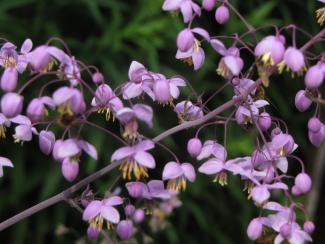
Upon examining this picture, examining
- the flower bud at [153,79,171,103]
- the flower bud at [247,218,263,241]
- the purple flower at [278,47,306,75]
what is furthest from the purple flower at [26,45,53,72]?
the flower bud at [247,218,263,241]

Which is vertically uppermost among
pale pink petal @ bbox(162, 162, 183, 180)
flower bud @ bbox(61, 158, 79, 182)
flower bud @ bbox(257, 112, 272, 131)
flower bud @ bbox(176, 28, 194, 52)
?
flower bud @ bbox(176, 28, 194, 52)

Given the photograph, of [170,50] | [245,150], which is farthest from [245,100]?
[170,50]

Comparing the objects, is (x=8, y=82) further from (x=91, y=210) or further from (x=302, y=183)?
(x=302, y=183)

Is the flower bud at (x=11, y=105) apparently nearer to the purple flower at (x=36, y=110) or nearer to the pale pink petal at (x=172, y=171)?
the purple flower at (x=36, y=110)

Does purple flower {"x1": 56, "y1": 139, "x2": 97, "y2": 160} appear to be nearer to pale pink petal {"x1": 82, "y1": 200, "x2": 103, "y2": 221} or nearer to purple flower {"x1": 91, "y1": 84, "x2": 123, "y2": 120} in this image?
purple flower {"x1": 91, "y1": 84, "x2": 123, "y2": 120}

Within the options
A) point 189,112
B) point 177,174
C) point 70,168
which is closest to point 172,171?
point 177,174

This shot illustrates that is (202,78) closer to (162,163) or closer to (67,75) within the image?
(162,163)
